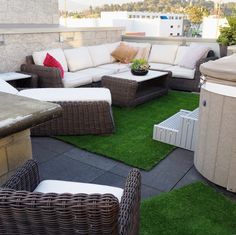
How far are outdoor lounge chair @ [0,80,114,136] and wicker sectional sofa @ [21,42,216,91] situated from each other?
4.07 ft

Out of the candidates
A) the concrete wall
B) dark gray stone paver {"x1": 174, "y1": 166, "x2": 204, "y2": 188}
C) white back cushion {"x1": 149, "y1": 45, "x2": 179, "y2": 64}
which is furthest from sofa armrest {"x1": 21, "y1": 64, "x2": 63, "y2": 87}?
the concrete wall

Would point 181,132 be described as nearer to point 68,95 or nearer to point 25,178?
point 68,95

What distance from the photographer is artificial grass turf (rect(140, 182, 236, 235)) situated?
1959 mm

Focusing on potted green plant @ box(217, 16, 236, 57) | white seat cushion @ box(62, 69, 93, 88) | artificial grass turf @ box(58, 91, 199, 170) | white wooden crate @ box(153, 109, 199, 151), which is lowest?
artificial grass turf @ box(58, 91, 199, 170)

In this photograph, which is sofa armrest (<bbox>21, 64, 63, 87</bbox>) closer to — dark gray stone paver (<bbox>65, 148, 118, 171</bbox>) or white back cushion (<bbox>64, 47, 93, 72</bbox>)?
white back cushion (<bbox>64, 47, 93, 72</bbox>)

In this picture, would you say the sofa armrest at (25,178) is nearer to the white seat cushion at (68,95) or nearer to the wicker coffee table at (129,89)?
the white seat cushion at (68,95)

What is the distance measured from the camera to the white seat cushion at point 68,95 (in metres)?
3.48

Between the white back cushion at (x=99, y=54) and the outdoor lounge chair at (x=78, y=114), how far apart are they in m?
2.96

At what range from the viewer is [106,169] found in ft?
9.14

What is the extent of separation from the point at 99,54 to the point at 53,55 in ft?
4.54

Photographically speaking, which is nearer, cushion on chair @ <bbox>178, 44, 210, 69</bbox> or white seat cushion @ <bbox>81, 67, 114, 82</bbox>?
white seat cushion @ <bbox>81, 67, 114, 82</bbox>

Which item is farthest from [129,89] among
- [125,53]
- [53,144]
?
[125,53]

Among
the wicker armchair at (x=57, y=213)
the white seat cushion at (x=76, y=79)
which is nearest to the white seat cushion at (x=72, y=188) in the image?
the wicker armchair at (x=57, y=213)

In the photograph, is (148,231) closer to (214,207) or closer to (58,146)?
(214,207)
